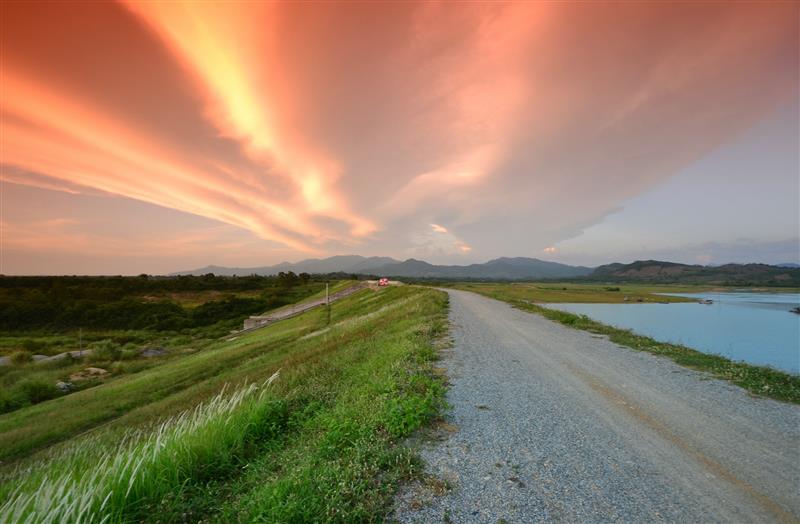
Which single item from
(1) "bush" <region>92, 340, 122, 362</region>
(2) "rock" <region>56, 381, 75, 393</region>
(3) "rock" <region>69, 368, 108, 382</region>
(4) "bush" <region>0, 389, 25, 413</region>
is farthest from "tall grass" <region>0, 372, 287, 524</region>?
(1) "bush" <region>92, 340, 122, 362</region>

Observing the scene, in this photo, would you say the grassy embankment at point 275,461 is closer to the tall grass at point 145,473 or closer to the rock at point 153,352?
the tall grass at point 145,473

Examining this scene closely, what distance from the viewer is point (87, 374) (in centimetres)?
3634

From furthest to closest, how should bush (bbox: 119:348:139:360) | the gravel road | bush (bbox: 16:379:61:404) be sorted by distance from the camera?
bush (bbox: 119:348:139:360) < bush (bbox: 16:379:61:404) < the gravel road

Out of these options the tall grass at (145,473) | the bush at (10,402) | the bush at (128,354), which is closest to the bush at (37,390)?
the bush at (10,402)

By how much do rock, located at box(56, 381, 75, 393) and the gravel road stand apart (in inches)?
1580

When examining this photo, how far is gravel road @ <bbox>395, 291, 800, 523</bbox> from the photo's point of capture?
4.09 meters

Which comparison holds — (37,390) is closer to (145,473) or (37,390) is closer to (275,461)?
(145,473)

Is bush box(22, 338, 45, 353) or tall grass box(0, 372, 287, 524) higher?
tall grass box(0, 372, 287, 524)

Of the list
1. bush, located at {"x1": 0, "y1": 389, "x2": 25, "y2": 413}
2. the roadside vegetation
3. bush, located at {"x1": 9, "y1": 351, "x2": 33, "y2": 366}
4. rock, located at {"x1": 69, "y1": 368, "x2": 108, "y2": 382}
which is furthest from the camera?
bush, located at {"x1": 9, "y1": 351, "x2": 33, "y2": 366}

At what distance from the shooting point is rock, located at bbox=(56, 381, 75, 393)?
102ft

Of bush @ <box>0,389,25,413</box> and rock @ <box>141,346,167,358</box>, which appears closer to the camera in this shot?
bush @ <box>0,389,25,413</box>

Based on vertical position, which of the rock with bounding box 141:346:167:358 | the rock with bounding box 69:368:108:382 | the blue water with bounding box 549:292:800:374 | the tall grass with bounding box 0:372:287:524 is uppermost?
the tall grass with bounding box 0:372:287:524

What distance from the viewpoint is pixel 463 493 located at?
431 centimetres

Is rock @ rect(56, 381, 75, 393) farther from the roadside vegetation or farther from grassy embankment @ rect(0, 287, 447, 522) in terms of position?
grassy embankment @ rect(0, 287, 447, 522)
